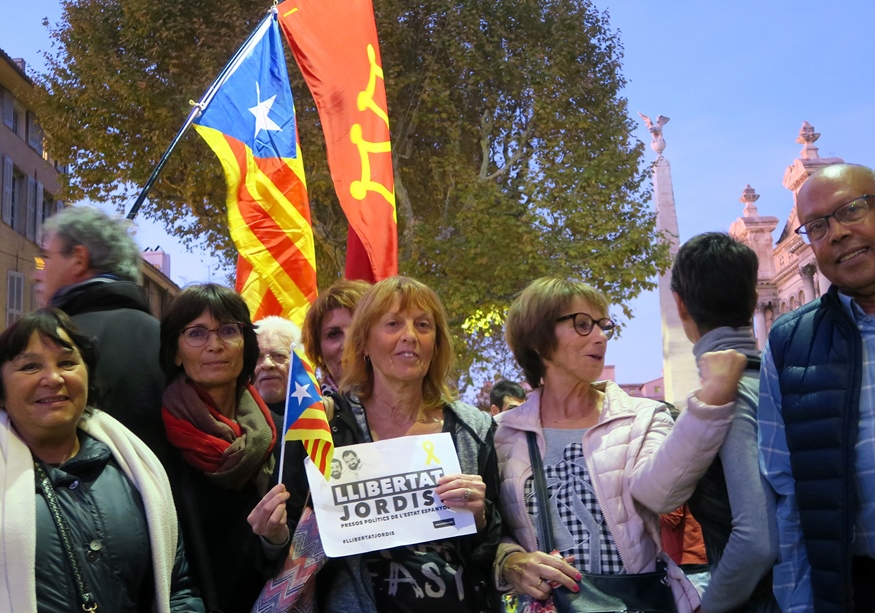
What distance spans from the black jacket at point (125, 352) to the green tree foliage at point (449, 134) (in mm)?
11440

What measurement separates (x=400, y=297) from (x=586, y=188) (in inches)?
493

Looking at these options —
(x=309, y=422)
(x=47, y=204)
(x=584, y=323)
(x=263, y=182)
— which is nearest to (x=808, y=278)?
(x=47, y=204)

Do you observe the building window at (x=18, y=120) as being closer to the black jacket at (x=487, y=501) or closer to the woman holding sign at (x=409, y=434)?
the woman holding sign at (x=409, y=434)

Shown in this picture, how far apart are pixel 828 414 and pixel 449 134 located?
13.9 metres

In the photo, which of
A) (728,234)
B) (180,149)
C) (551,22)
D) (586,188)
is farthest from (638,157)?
(728,234)

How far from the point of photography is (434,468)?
301 centimetres

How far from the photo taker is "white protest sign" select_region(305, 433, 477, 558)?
2895 millimetres

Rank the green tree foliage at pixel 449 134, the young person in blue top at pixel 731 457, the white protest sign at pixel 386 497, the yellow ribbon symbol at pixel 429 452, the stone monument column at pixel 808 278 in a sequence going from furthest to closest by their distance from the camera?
1. the stone monument column at pixel 808 278
2. the green tree foliage at pixel 449 134
3. the yellow ribbon symbol at pixel 429 452
4. the white protest sign at pixel 386 497
5. the young person in blue top at pixel 731 457

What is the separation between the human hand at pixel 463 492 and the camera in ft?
9.58

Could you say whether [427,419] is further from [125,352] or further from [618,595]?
[125,352]

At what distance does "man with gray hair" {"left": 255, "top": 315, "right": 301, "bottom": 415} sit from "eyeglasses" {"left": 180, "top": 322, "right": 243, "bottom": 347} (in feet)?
3.19

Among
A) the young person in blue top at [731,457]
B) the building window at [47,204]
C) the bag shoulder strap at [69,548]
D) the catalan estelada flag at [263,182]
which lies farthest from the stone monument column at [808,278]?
the bag shoulder strap at [69,548]

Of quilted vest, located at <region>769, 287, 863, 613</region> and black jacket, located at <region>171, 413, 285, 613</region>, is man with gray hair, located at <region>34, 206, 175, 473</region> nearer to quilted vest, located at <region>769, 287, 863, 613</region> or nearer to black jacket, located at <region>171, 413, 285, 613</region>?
black jacket, located at <region>171, 413, 285, 613</region>

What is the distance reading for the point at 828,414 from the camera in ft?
8.17
